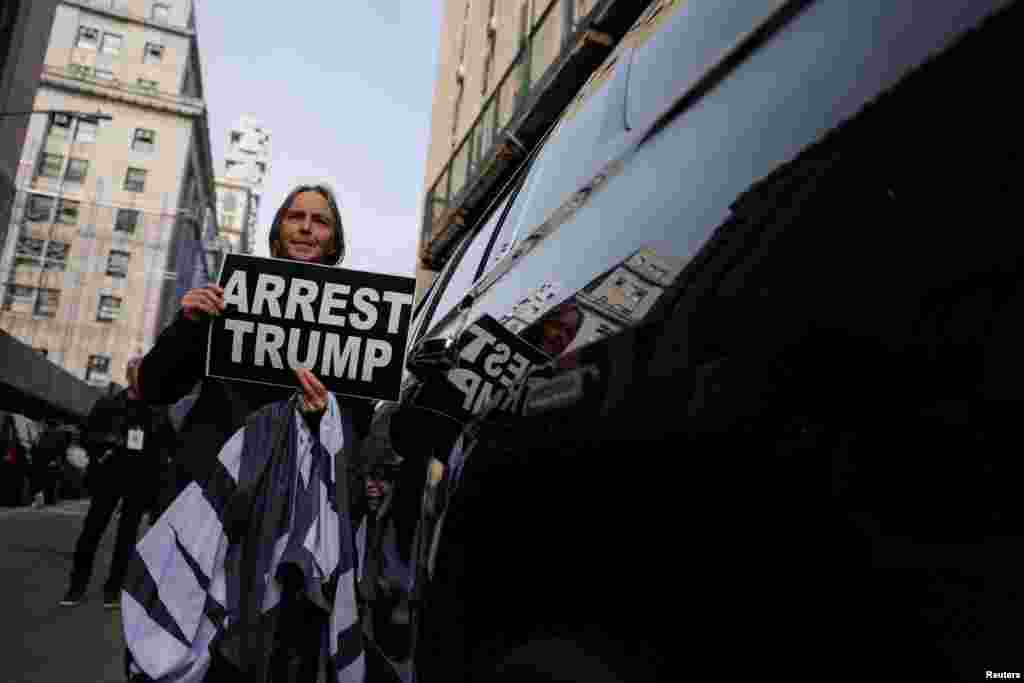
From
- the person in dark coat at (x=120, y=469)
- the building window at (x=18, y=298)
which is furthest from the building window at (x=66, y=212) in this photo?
the person in dark coat at (x=120, y=469)

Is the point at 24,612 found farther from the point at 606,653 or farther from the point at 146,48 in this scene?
the point at 146,48

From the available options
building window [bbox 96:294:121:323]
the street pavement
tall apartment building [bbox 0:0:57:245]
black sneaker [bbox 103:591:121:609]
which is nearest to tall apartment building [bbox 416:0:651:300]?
the street pavement

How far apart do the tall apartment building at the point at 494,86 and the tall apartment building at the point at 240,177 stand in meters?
68.1

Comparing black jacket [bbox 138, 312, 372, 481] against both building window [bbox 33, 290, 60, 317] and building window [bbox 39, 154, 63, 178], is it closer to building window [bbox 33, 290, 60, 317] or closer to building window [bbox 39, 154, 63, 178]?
building window [bbox 33, 290, 60, 317]

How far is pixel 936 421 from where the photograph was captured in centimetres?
46

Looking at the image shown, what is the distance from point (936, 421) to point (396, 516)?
1.33 metres

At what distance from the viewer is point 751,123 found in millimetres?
727

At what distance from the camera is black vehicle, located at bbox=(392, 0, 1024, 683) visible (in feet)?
1.50

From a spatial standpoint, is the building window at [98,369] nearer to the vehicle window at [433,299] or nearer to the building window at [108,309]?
the building window at [108,309]

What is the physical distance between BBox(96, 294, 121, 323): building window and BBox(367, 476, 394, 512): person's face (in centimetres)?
5285

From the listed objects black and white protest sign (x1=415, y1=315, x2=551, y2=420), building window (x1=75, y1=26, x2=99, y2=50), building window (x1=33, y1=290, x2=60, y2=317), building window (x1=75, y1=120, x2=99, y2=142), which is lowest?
black and white protest sign (x1=415, y1=315, x2=551, y2=420)

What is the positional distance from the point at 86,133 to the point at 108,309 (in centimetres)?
1125

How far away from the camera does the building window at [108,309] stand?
49344 mm

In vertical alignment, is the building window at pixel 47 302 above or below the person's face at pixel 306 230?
above
